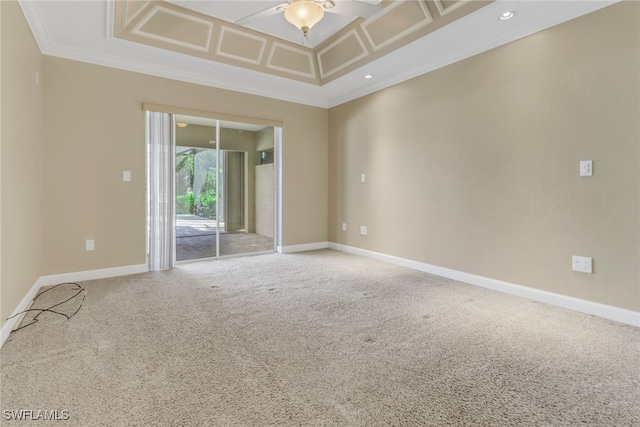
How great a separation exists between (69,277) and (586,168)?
5279 mm

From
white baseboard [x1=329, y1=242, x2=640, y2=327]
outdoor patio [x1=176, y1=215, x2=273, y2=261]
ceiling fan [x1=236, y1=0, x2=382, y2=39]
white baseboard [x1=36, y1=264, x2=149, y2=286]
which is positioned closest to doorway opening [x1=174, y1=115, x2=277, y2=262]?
outdoor patio [x1=176, y1=215, x2=273, y2=261]

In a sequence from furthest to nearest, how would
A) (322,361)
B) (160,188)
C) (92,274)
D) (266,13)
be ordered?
1. (160,188)
2. (92,274)
3. (266,13)
4. (322,361)

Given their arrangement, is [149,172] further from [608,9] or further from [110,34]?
[608,9]

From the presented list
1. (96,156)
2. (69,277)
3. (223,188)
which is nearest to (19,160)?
(96,156)

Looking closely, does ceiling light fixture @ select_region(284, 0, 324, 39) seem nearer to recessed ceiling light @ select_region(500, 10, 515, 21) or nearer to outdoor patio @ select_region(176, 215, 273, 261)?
recessed ceiling light @ select_region(500, 10, 515, 21)

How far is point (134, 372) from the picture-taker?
1824 millimetres

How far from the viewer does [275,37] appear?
3988mm

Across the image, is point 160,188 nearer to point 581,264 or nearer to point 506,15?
point 506,15

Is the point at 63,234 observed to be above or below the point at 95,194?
below

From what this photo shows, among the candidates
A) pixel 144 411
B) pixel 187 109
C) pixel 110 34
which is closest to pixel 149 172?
pixel 187 109

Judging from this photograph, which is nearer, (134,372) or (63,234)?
(134,372)

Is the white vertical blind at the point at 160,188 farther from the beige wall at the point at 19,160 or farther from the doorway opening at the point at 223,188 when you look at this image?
the beige wall at the point at 19,160

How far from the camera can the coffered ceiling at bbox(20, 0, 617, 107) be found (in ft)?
9.37

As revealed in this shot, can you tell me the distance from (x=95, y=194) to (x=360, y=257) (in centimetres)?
362
